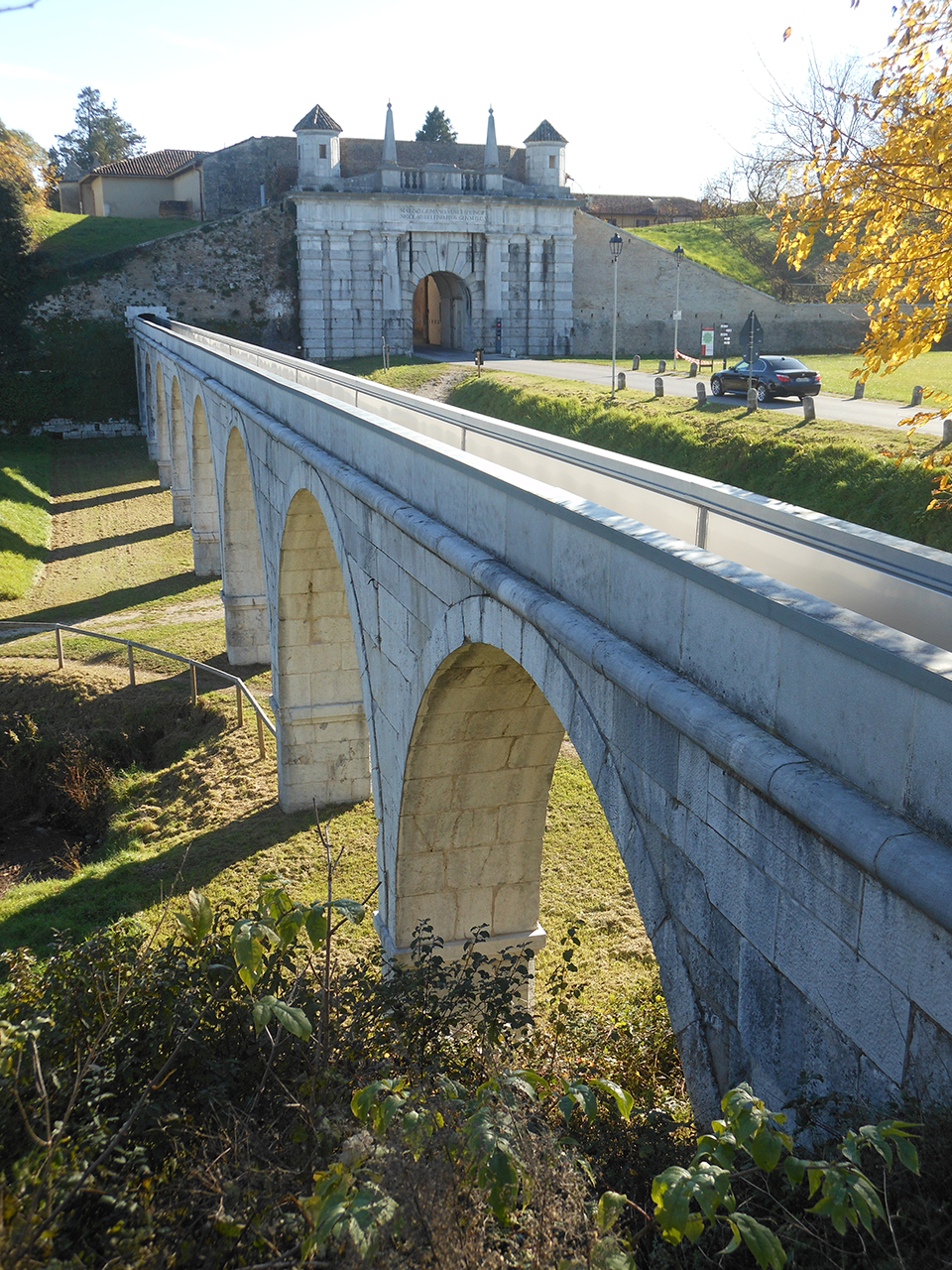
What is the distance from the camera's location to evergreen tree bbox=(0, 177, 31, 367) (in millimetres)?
40062

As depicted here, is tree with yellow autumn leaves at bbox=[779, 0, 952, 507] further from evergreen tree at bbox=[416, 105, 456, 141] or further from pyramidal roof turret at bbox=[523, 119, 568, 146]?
evergreen tree at bbox=[416, 105, 456, 141]

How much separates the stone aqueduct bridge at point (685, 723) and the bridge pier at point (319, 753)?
5063mm

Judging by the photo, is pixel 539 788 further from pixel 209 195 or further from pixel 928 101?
pixel 209 195

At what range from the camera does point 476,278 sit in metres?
43.7

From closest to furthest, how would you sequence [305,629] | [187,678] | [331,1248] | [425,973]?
[331,1248] < [425,973] < [305,629] < [187,678]

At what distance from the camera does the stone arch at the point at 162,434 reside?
34.8 meters

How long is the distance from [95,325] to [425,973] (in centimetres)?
4609

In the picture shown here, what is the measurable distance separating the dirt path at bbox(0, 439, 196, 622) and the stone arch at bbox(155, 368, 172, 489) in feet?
1.90

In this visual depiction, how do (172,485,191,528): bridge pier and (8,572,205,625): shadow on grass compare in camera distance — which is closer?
(8,572,205,625): shadow on grass

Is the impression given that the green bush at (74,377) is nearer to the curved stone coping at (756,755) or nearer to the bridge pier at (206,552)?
the bridge pier at (206,552)

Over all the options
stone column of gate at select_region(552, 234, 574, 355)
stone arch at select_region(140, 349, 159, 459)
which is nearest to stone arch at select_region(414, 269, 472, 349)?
stone column of gate at select_region(552, 234, 574, 355)

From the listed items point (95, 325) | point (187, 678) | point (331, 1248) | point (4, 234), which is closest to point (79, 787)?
point (187, 678)

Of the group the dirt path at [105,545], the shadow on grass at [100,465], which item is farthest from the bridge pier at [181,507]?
the shadow on grass at [100,465]

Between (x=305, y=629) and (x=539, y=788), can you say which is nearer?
(x=539, y=788)
